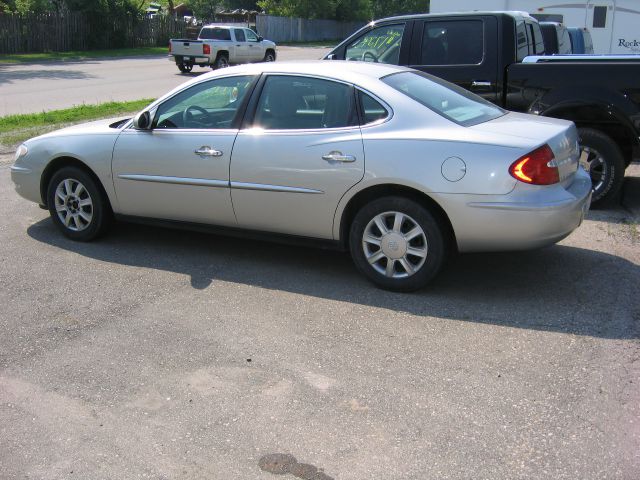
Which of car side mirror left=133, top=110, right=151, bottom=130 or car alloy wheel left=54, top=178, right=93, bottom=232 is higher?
car side mirror left=133, top=110, right=151, bottom=130

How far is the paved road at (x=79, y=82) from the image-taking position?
55.2ft

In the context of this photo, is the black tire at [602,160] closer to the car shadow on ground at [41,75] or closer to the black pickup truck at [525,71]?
the black pickup truck at [525,71]

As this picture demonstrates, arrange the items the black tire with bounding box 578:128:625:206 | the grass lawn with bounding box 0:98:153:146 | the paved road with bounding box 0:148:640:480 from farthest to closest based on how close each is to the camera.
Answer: the grass lawn with bounding box 0:98:153:146
the black tire with bounding box 578:128:625:206
the paved road with bounding box 0:148:640:480

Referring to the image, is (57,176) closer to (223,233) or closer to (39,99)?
(223,233)

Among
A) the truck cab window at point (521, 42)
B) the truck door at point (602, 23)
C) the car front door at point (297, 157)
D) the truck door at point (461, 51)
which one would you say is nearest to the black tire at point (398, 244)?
the car front door at point (297, 157)

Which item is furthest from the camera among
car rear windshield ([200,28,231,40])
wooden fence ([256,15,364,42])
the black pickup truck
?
wooden fence ([256,15,364,42])

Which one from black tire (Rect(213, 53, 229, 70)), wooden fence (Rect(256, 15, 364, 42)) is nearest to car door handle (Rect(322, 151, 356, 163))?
black tire (Rect(213, 53, 229, 70))

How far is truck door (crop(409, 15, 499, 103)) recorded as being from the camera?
8070 mm

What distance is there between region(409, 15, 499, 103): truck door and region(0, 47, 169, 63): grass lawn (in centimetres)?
2520

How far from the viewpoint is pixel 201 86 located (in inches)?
234

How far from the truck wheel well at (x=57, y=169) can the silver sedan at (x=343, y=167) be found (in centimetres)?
2

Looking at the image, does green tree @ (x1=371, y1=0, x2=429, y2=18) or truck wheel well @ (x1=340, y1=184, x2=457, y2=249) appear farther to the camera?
green tree @ (x1=371, y1=0, x2=429, y2=18)

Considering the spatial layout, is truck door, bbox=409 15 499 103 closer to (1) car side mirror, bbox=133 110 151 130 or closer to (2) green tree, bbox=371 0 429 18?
(1) car side mirror, bbox=133 110 151 130

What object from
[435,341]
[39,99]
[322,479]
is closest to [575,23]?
[39,99]
